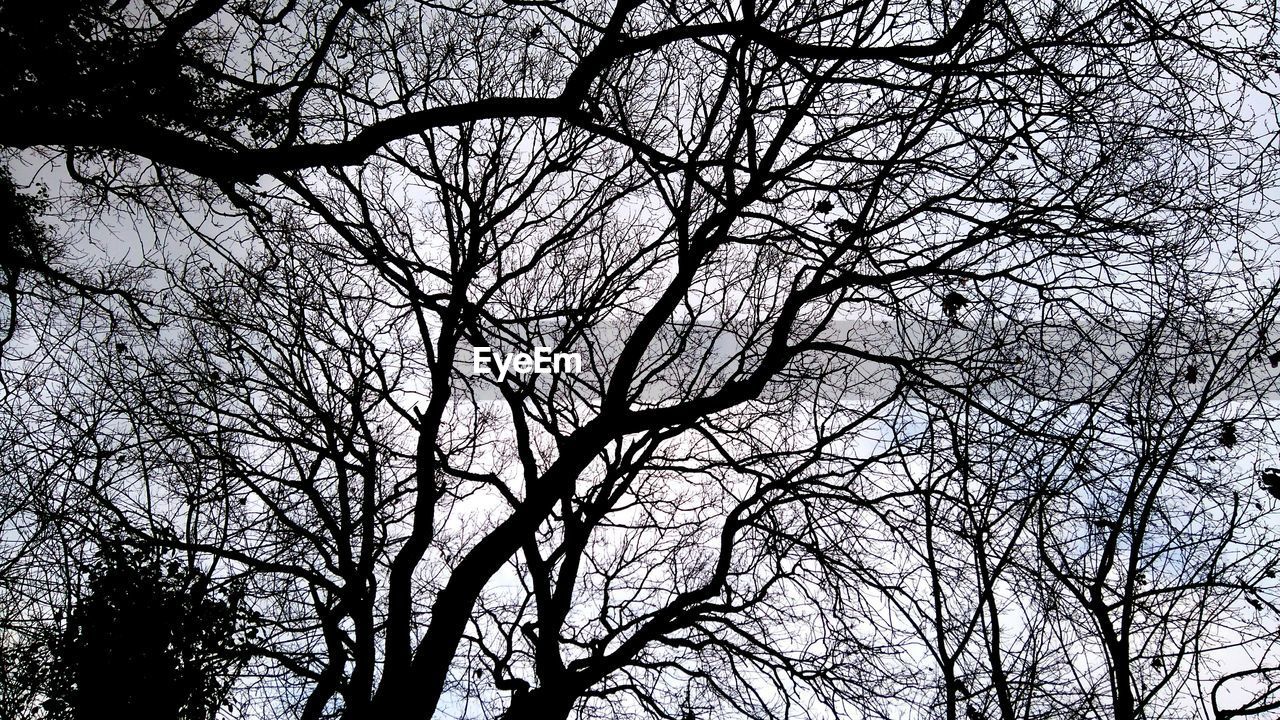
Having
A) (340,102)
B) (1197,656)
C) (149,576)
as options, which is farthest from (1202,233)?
(149,576)

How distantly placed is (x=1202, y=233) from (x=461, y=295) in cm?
522

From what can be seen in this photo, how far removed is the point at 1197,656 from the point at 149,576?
5951 mm

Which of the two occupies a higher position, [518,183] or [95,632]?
[518,183]

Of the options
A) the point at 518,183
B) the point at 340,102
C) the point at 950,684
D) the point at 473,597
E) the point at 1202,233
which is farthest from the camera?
the point at 518,183

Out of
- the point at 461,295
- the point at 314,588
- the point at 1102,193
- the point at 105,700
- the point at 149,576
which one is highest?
the point at 461,295

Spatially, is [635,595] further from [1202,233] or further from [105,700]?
[1202,233]

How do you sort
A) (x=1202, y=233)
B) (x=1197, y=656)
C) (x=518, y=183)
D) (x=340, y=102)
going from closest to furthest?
(x=1197, y=656)
(x=1202, y=233)
(x=340, y=102)
(x=518, y=183)

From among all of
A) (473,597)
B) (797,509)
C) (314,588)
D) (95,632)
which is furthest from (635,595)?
(95,632)

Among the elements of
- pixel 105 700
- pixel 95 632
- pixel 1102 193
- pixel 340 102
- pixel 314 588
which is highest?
pixel 340 102

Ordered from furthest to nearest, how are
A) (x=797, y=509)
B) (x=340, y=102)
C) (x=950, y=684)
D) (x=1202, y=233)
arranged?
(x=797, y=509) → (x=340, y=102) → (x=1202, y=233) → (x=950, y=684)

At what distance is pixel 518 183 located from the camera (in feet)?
23.2

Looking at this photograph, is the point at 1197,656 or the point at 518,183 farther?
the point at 518,183

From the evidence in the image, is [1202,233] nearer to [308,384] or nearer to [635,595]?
[635,595]

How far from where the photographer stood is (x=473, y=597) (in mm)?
5043
